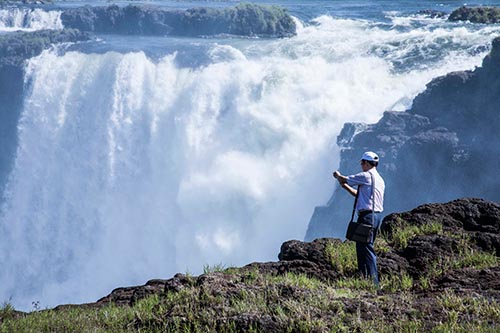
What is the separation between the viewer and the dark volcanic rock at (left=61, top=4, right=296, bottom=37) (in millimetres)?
38750

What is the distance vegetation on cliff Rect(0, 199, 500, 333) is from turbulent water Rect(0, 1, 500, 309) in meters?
15.1

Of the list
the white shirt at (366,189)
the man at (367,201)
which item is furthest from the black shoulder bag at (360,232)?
the white shirt at (366,189)

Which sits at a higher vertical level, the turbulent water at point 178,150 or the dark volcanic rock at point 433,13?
the dark volcanic rock at point 433,13

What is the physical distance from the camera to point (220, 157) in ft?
89.9

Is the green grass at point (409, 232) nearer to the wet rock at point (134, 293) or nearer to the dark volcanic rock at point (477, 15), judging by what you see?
the wet rock at point (134, 293)

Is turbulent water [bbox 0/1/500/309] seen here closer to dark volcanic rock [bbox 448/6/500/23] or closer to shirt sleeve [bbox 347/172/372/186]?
dark volcanic rock [bbox 448/6/500/23]

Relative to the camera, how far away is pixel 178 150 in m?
28.3

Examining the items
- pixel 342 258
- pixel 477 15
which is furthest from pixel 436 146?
pixel 342 258

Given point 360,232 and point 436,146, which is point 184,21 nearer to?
point 436,146

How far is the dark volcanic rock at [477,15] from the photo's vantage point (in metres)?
35.2

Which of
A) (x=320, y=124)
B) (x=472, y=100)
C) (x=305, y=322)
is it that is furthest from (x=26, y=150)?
(x=305, y=322)

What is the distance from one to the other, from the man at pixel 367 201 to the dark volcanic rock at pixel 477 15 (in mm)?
28675

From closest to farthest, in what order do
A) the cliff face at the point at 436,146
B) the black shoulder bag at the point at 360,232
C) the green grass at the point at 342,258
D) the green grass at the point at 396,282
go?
the green grass at the point at 396,282
the black shoulder bag at the point at 360,232
the green grass at the point at 342,258
the cliff face at the point at 436,146

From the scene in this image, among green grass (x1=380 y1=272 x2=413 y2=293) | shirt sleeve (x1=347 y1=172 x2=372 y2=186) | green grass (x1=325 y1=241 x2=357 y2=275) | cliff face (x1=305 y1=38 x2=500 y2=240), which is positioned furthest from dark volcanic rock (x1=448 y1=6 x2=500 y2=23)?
green grass (x1=380 y1=272 x2=413 y2=293)
